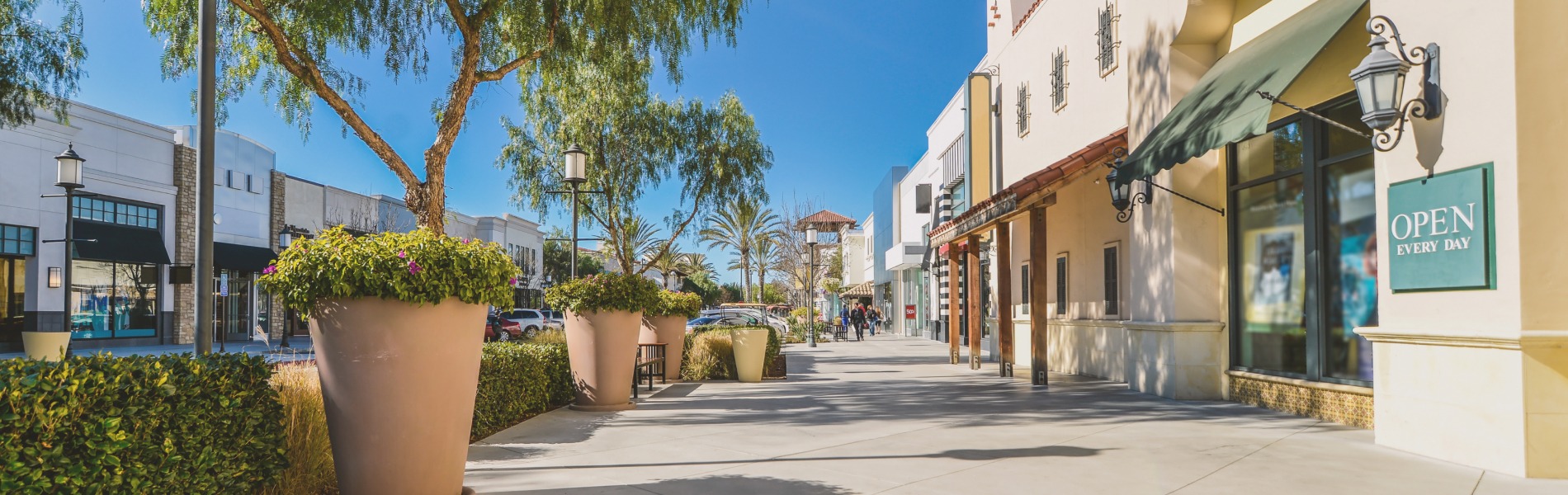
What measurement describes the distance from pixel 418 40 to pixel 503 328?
2376 cm

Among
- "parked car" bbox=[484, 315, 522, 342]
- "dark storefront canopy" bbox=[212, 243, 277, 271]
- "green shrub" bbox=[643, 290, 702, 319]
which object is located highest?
"dark storefront canopy" bbox=[212, 243, 277, 271]

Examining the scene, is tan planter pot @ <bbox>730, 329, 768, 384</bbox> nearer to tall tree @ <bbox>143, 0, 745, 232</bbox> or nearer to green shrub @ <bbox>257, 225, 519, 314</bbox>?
tall tree @ <bbox>143, 0, 745, 232</bbox>

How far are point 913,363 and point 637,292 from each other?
9999mm

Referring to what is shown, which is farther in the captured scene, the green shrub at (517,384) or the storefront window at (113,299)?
the storefront window at (113,299)

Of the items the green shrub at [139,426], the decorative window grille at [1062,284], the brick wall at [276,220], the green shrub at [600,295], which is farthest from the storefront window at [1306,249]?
the brick wall at [276,220]

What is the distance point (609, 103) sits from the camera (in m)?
21.4

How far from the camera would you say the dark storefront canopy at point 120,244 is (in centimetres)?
2664

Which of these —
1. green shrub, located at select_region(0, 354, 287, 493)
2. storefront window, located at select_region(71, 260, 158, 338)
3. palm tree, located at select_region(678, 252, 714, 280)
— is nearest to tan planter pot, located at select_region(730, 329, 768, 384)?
green shrub, located at select_region(0, 354, 287, 493)

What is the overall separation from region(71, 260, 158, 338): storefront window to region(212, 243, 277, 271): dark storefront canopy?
7.55 feet

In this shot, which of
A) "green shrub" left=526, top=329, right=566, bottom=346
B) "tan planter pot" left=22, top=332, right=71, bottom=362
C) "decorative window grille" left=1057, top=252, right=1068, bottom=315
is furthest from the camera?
"decorative window grille" left=1057, top=252, right=1068, bottom=315

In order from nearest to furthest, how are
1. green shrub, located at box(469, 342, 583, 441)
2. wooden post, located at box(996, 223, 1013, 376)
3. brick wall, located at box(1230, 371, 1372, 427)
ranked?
green shrub, located at box(469, 342, 583, 441) → brick wall, located at box(1230, 371, 1372, 427) → wooden post, located at box(996, 223, 1013, 376)

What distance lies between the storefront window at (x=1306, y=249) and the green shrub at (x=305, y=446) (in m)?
8.20

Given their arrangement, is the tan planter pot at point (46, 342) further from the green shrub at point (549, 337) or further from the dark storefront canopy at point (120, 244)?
the dark storefront canopy at point (120, 244)

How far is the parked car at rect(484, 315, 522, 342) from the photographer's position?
31109 millimetres
